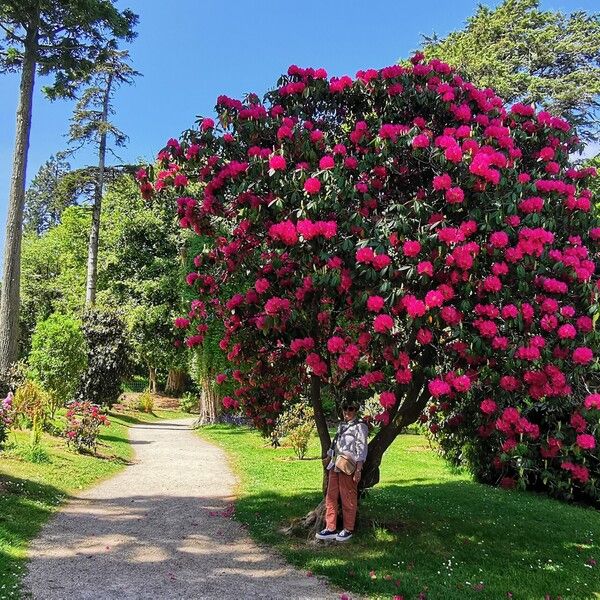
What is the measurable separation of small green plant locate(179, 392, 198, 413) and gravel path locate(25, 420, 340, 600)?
22431 mm

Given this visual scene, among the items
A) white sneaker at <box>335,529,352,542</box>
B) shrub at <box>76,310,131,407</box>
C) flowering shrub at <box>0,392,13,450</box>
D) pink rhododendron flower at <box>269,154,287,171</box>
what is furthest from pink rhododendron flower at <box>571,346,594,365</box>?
shrub at <box>76,310,131,407</box>

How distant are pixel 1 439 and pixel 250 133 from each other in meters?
6.22

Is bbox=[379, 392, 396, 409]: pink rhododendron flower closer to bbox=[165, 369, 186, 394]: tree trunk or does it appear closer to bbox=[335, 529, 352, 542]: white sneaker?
bbox=[335, 529, 352, 542]: white sneaker

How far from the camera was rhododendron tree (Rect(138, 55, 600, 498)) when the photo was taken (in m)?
4.72

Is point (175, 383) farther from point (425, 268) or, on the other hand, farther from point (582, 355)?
point (582, 355)

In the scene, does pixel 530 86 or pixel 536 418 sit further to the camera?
pixel 530 86

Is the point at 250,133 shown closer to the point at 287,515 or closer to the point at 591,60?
the point at 287,515

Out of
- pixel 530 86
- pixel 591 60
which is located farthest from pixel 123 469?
pixel 591 60

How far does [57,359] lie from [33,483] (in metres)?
7.73

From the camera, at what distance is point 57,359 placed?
15.9m

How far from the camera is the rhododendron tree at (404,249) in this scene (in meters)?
4.72

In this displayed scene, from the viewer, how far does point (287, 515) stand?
7.70 m

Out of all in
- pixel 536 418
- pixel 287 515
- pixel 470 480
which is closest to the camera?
pixel 287 515

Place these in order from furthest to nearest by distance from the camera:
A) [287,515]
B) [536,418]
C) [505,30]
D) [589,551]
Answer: [505,30], [536,418], [287,515], [589,551]
